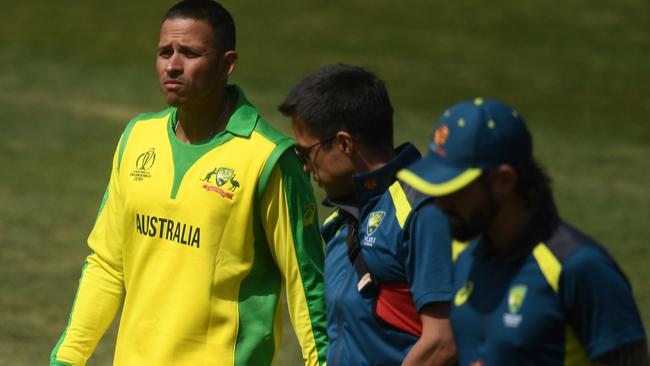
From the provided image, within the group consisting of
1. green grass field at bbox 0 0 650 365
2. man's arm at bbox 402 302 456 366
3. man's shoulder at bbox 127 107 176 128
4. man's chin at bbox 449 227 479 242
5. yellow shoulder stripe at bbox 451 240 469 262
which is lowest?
green grass field at bbox 0 0 650 365

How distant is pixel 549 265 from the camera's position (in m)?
4.03

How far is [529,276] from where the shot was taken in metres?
4.05

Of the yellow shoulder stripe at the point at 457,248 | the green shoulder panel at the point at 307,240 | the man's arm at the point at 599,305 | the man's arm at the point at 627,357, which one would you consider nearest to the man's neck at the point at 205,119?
the green shoulder panel at the point at 307,240

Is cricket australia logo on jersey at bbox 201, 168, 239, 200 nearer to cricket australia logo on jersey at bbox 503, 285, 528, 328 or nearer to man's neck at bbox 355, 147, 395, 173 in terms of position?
man's neck at bbox 355, 147, 395, 173

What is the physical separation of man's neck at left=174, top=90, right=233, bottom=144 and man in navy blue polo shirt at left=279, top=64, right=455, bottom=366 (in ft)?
2.39

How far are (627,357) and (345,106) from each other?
168 centimetres

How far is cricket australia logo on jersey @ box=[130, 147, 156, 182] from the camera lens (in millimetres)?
6053

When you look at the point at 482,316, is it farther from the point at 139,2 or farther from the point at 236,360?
the point at 139,2

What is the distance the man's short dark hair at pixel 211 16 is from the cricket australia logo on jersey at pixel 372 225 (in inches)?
51.6

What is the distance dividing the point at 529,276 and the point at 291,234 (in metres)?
1.92

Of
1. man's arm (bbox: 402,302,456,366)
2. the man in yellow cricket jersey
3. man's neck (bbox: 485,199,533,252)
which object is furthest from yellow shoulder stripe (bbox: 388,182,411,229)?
man's neck (bbox: 485,199,533,252)

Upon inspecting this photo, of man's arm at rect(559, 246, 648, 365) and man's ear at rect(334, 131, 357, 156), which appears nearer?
man's arm at rect(559, 246, 648, 365)

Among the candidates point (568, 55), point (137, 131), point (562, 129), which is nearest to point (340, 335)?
point (137, 131)

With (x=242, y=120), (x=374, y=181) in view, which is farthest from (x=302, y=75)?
(x=374, y=181)
